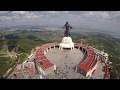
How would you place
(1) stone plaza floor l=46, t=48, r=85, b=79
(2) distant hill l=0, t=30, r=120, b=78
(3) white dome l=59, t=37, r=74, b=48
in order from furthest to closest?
(2) distant hill l=0, t=30, r=120, b=78 < (3) white dome l=59, t=37, r=74, b=48 < (1) stone plaza floor l=46, t=48, r=85, b=79

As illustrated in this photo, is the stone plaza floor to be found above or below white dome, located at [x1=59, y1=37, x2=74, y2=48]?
below

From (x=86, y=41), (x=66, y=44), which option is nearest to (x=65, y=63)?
(x=66, y=44)

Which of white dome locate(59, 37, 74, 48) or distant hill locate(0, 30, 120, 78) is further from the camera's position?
distant hill locate(0, 30, 120, 78)

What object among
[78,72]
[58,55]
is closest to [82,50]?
[58,55]

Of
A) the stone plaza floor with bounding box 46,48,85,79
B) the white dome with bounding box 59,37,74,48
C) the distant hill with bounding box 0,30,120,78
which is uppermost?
the white dome with bounding box 59,37,74,48

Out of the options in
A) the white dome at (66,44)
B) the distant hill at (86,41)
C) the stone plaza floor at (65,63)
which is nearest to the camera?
the stone plaza floor at (65,63)

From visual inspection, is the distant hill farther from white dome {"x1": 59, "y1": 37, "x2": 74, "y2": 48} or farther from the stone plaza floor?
white dome {"x1": 59, "y1": 37, "x2": 74, "y2": 48}

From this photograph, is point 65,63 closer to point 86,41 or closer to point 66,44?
point 66,44

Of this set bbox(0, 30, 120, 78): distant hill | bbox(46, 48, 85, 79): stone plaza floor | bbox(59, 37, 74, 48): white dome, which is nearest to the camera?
bbox(46, 48, 85, 79): stone plaza floor

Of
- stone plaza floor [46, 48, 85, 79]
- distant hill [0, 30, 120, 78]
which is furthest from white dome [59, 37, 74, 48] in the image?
distant hill [0, 30, 120, 78]

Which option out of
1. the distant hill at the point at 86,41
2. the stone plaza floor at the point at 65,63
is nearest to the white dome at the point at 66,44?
the stone plaza floor at the point at 65,63

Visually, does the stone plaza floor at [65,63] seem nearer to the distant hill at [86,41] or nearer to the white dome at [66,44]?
the white dome at [66,44]
